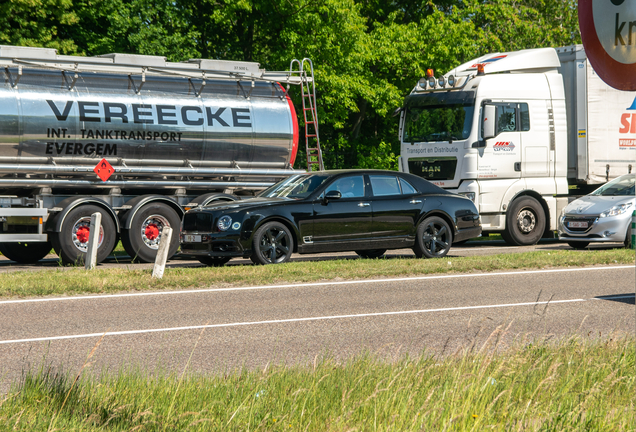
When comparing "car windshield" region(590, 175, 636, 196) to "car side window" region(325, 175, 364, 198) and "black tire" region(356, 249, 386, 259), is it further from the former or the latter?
"car side window" region(325, 175, 364, 198)

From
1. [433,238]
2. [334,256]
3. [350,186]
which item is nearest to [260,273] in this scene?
[350,186]

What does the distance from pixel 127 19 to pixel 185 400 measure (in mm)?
24744

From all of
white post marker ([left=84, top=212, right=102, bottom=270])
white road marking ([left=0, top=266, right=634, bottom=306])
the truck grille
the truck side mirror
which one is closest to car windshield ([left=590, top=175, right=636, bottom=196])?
the truck side mirror

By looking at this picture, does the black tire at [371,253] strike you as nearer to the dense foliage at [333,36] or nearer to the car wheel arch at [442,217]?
the car wheel arch at [442,217]

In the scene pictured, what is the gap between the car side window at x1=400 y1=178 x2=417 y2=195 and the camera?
14.7m

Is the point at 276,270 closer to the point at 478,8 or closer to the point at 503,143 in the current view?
the point at 503,143

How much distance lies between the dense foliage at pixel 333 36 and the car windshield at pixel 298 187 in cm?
1408

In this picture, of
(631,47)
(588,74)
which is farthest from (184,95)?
(631,47)

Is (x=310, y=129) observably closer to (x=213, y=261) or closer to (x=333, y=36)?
(x=213, y=261)

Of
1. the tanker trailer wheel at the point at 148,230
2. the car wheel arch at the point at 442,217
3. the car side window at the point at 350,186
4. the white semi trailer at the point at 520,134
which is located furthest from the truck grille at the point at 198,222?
the white semi trailer at the point at 520,134

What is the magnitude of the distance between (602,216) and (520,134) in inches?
110

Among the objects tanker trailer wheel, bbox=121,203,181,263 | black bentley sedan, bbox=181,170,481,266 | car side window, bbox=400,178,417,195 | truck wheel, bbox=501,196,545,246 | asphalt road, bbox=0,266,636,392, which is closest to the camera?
asphalt road, bbox=0,266,636,392

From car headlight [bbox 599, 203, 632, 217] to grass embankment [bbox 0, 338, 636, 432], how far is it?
1138 centimetres

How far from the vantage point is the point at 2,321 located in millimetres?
8445
